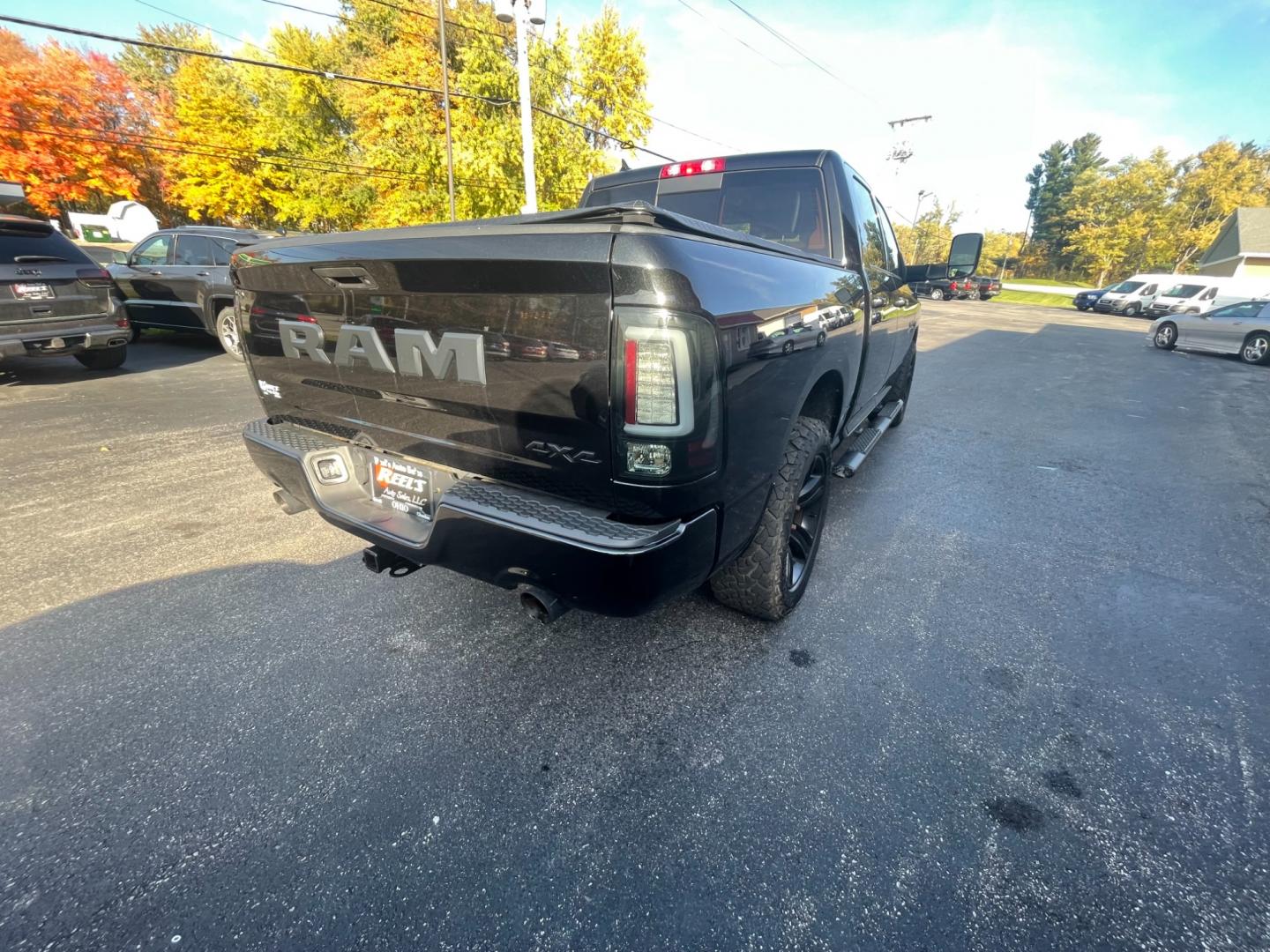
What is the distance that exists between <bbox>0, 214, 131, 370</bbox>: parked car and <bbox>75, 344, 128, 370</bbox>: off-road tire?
81cm

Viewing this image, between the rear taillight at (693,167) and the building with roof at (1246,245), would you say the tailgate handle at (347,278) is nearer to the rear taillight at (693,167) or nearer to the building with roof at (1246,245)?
the rear taillight at (693,167)

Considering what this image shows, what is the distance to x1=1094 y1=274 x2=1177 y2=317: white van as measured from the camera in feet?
80.9

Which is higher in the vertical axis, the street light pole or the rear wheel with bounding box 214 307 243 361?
the street light pole

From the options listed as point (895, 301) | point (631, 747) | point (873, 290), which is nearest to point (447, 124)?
point (895, 301)

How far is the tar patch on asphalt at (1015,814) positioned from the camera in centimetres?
158

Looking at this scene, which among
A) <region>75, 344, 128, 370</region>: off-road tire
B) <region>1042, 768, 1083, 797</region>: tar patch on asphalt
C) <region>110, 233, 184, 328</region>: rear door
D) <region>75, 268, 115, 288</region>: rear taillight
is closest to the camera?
<region>1042, 768, 1083, 797</region>: tar patch on asphalt

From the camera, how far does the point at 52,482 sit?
3799 millimetres

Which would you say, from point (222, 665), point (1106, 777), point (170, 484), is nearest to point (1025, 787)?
point (1106, 777)

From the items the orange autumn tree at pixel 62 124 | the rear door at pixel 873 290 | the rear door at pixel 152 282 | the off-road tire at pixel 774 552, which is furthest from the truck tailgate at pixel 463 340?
the orange autumn tree at pixel 62 124

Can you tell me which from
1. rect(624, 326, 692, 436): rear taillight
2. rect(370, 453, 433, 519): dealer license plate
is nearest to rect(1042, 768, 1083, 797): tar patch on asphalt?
rect(624, 326, 692, 436): rear taillight

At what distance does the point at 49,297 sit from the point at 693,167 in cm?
701

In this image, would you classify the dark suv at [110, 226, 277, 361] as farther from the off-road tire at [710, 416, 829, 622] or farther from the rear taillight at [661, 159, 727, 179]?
the off-road tire at [710, 416, 829, 622]

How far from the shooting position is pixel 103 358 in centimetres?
704

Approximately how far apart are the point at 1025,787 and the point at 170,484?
5.13 metres
